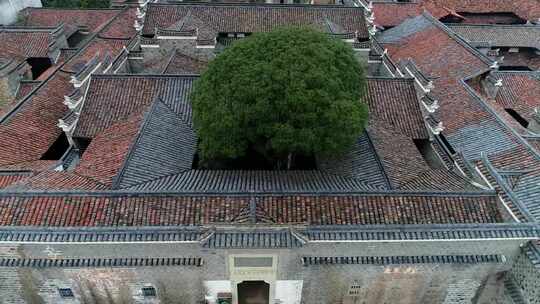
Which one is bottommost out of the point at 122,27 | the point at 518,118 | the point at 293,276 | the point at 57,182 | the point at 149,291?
the point at 149,291

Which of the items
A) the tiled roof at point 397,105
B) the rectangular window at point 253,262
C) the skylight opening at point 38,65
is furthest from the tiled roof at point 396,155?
the skylight opening at point 38,65

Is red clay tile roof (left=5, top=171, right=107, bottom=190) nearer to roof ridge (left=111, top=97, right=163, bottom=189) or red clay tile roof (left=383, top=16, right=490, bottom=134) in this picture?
roof ridge (left=111, top=97, right=163, bottom=189)

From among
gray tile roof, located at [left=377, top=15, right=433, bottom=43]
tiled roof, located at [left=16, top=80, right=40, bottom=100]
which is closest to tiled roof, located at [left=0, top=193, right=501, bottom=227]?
tiled roof, located at [left=16, top=80, right=40, bottom=100]

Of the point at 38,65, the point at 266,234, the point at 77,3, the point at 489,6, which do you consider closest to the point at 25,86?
the point at 38,65

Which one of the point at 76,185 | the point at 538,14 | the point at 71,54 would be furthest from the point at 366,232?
the point at 538,14

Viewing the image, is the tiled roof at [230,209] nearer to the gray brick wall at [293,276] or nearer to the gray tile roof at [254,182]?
the gray tile roof at [254,182]

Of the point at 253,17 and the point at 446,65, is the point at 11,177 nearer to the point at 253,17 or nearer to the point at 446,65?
the point at 253,17
